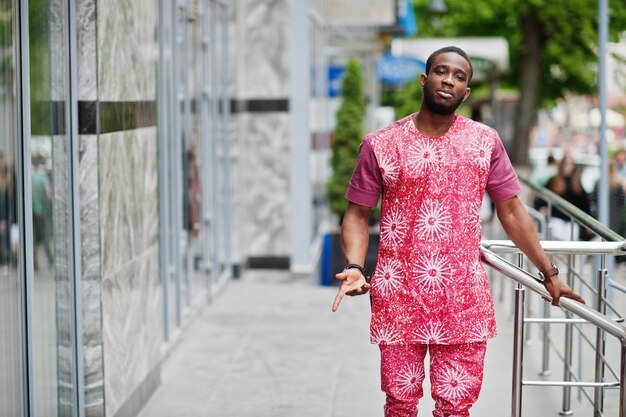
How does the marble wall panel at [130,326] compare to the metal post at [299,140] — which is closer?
the marble wall panel at [130,326]

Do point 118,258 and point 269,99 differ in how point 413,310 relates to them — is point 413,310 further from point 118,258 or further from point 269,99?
point 269,99

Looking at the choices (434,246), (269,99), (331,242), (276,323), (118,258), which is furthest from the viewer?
(331,242)

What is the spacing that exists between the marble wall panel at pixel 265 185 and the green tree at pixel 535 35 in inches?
962

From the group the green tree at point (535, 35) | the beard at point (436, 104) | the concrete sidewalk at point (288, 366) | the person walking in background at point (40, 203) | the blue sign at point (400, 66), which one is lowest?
the concrete sidewalk at point (288, 366)

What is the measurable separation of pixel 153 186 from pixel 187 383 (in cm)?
123

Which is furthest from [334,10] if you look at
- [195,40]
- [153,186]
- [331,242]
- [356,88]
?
[153,186]

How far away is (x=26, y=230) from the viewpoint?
474 centimetres

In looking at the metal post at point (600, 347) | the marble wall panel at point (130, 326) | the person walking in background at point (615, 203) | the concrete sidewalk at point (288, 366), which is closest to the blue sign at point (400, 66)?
the person walking in background at point (615, 203)

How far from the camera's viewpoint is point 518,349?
491 cm

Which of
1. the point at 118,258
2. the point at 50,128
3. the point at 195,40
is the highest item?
the point at 195,40

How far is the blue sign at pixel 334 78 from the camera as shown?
68.3ft

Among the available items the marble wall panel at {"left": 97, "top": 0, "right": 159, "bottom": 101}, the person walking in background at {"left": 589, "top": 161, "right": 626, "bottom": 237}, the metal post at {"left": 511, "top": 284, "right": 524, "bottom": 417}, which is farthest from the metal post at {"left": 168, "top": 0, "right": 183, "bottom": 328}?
the person walking in background at {"left": 589, "top": 161, "right": 626, "bottom": 237}

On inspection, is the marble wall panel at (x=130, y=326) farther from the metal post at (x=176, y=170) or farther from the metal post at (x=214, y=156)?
the metal post at (x=214, y=156)

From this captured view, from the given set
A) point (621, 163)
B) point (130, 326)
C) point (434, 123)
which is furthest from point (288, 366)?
point (621, 163)
